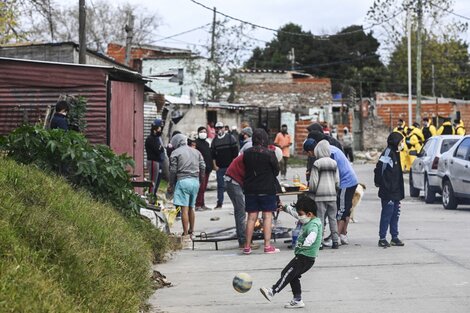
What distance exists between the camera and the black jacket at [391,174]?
606 inches

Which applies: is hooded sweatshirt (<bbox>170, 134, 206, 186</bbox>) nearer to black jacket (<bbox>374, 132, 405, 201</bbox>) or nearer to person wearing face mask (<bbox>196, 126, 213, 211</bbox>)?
black jacket (<bbox>374, 132, 405, 201</bbox>)

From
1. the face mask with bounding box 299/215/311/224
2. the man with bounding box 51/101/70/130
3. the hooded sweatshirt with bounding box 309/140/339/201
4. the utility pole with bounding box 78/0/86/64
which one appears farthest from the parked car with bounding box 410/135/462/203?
the face mask with bounding box 299/215/311/224

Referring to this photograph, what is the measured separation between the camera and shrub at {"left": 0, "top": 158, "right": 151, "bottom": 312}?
7.01 meters

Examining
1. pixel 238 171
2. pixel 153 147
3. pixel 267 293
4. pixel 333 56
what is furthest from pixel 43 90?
pixel 333 56

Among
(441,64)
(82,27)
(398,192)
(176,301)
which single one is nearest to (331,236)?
(398,192)

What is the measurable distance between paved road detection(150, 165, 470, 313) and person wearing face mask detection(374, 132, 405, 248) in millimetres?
318

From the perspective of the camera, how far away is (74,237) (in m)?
9.12

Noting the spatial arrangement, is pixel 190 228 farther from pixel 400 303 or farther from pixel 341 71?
pixel 341 71

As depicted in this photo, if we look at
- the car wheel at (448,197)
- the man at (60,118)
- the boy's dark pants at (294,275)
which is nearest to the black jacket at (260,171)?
the man at (60,118)

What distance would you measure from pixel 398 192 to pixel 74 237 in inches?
292

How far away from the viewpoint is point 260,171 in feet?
49.5

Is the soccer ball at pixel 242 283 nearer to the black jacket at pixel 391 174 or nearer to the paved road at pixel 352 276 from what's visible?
the paved road at pixel 352 276

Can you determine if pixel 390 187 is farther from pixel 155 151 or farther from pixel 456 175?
pixel 155 151

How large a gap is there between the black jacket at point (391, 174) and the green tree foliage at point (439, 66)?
63.4m
